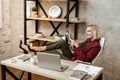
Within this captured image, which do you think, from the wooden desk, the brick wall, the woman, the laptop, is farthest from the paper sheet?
the brick wall

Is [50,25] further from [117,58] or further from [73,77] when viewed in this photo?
[73,77]

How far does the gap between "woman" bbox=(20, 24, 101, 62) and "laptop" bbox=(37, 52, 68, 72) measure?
661 mm

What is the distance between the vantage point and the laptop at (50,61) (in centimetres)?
213

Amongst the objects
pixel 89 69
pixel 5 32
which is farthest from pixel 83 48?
pixel 5 32

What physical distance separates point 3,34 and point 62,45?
6.32 feet

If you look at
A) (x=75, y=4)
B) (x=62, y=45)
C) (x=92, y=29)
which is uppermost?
(x=75, y=4)

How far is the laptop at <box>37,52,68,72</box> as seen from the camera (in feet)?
6.98

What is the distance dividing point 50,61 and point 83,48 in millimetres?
965

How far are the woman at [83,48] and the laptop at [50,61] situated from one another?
66cm

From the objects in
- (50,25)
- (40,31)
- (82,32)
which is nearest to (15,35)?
(40,31)

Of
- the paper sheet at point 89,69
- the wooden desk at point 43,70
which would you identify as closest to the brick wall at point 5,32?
the wooden desk at point 43,70

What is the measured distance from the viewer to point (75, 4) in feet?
12.2

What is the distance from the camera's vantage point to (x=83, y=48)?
9.82 ft

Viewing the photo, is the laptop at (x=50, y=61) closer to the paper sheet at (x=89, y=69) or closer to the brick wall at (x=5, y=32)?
the paper sheet at (x=89, y=69)
